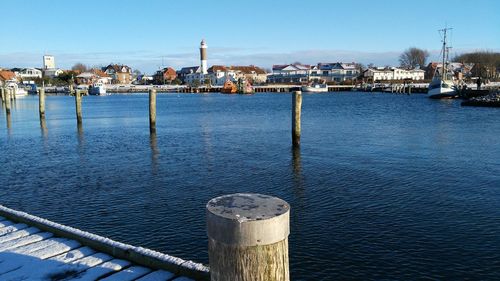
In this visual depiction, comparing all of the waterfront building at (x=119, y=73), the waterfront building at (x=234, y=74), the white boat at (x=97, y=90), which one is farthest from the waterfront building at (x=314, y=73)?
Answer: the white boat at (x=97, y=90)

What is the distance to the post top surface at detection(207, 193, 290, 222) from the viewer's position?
3729mm

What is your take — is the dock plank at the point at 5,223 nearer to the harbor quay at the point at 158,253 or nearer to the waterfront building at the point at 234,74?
the harbor quay at the point at 158,253

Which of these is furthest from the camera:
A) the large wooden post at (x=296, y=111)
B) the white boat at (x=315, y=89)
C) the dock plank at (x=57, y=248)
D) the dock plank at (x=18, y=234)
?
the white boat at (x=315, y=89)

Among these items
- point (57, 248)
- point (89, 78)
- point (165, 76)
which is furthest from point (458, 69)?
point (57, 248)

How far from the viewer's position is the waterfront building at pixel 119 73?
180938 mm

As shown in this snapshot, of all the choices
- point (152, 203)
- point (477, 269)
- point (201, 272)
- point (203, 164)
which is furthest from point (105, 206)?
point (477, 269)

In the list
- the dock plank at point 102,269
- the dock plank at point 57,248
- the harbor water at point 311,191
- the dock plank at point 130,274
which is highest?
the dock plank at point 57,248

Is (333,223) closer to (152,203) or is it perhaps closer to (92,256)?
(152,203)

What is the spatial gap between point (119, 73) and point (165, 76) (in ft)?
65.6

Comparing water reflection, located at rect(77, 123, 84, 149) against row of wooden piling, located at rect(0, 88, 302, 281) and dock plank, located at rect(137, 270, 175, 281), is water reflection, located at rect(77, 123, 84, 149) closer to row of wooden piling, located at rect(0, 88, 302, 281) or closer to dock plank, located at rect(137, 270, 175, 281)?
dock plank, located at rect(137, 270, 175, 281)

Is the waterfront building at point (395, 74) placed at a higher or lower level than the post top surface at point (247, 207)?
higher

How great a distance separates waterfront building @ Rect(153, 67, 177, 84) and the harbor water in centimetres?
15561

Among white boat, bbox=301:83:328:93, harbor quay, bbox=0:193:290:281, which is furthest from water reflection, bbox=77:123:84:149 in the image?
white boat, bbox=301:83:328:93

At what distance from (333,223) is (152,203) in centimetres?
588
